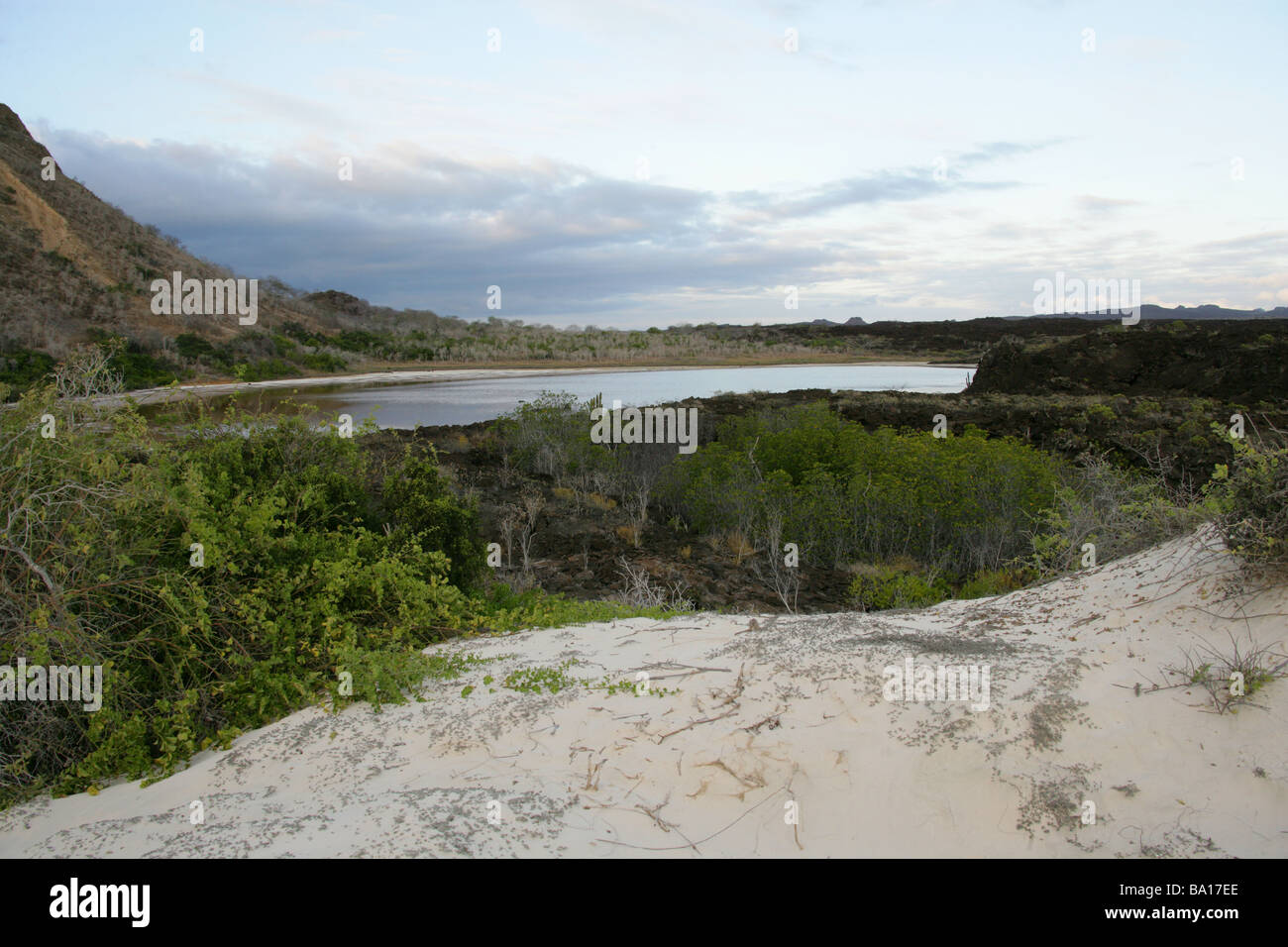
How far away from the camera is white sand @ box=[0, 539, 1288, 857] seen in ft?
10.4

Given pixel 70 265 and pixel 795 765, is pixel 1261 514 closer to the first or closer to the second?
pixel 795 765

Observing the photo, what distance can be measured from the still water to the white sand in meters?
15.0

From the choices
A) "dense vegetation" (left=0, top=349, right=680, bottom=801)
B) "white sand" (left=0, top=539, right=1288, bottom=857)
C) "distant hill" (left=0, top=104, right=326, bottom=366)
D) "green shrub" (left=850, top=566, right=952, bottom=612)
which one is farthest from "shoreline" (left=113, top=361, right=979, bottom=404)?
"white sand" (left=0, top=539, right=1288, bottom=857)

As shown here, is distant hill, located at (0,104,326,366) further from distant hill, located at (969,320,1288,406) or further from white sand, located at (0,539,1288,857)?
distant hill, located at (969,320,1288,406)

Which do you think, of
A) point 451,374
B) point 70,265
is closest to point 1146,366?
point 451,374

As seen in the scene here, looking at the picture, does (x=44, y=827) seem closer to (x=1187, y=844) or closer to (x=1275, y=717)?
(x=1187, y=844)

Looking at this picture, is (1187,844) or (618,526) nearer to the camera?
(1187,844)

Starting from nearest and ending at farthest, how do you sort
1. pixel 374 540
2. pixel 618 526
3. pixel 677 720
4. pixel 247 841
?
pixel 247 841 → pixel 677 720 → pixel 374 540 → pixel 618 526

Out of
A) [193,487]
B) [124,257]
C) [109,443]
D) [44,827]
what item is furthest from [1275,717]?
[124,257]

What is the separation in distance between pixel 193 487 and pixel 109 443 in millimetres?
598

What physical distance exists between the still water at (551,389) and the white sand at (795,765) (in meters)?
15.0

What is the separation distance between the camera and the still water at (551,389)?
2436cm

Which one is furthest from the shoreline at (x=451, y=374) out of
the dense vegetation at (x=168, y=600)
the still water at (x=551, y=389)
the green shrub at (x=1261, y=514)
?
the green shrub at (x=1261, y=514)

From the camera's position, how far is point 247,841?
10.8 feet
